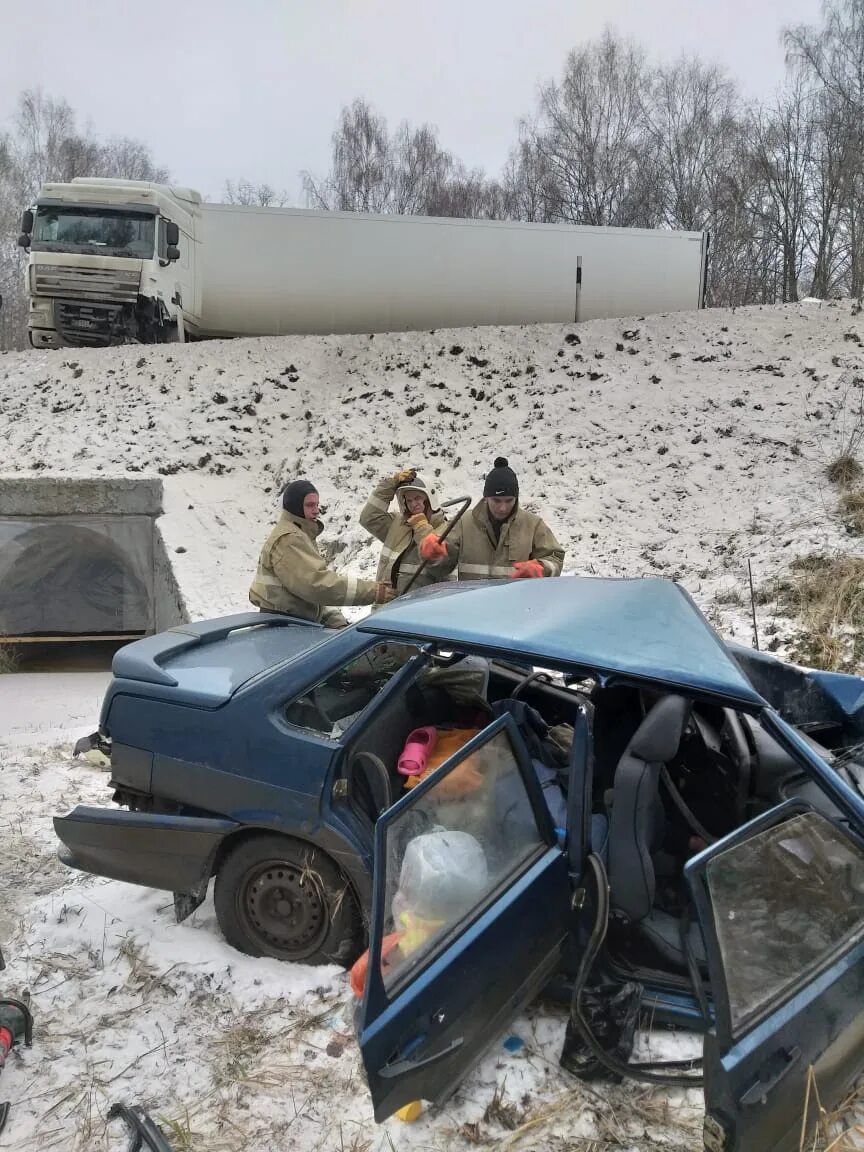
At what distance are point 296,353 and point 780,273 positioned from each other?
687 inches

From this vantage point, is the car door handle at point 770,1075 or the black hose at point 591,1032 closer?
the car door handle at point 770,1075

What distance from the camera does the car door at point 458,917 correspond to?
6.24ft

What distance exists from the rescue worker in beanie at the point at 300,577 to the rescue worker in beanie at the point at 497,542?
2.03 feet

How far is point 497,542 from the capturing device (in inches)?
201

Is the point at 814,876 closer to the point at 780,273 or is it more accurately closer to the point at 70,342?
the point at 70,342

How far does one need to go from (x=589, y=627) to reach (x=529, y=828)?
63 centimetres

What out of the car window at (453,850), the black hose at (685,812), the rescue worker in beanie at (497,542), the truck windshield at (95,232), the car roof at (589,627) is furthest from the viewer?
the truck windshield at (95,232)

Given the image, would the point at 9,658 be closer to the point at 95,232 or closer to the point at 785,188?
the point at 95,232

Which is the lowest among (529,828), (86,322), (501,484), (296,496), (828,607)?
(529,828)

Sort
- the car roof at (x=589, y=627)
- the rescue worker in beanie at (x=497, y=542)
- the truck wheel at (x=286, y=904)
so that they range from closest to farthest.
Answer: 1. the car roof at (x=589, y=627)
2. the truck wheel at (x=286, y=904)
3. the rescue worker in beanie at (x=497, y=542)

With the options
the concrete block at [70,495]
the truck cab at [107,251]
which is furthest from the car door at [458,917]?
the truck cab at [107,251]

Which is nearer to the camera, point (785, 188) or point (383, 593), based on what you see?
point (383, 593)

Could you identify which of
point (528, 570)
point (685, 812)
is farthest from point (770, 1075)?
point (528, 570)

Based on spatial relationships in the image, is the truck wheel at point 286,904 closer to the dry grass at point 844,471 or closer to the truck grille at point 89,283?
the dry grass at point 844,471
